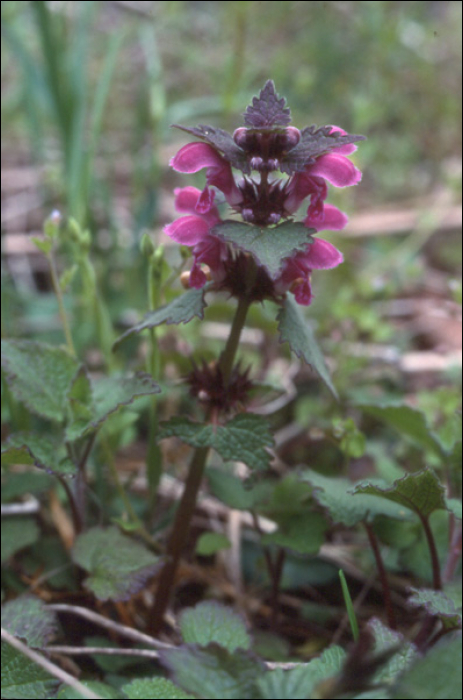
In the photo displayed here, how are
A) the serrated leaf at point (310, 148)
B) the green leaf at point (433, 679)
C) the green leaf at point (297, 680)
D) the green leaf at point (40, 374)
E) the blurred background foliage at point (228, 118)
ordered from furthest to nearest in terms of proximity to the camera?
the blurred background foliage at point (228, 118)
the green leaf at point (40, 374)
the serrated leaf at point (310, 148)
the green leaf at point (297, 680)
the green leaf at point (433, 679)

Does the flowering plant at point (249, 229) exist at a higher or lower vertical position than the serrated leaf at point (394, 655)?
higher

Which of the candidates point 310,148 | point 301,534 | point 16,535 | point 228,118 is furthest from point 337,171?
point 228,118

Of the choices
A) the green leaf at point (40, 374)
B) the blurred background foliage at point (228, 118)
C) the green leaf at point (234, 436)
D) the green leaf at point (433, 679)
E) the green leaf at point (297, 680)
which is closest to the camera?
the green leaf at point (433, 679)

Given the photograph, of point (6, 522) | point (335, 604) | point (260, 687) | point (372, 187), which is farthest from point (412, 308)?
point (260, 687)

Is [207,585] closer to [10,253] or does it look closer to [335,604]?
[335,604]

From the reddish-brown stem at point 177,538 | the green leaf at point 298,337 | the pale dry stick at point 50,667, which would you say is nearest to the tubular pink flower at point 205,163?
the green leaf at point 298,337

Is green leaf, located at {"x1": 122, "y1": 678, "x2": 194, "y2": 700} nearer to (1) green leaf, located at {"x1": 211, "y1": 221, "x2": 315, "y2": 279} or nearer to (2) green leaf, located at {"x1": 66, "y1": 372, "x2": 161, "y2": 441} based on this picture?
(2) green leaf, located at {"x1": 66, "y1": 372, "x2": 161, "y2": 441}

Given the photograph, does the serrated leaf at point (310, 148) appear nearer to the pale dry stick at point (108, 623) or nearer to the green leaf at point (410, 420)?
the green leaf at point (410, 420)

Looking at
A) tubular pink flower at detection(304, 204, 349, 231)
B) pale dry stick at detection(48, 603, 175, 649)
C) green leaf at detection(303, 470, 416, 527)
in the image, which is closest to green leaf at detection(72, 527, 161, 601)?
pale dry stick at detection(48, 603, 175, 649)
